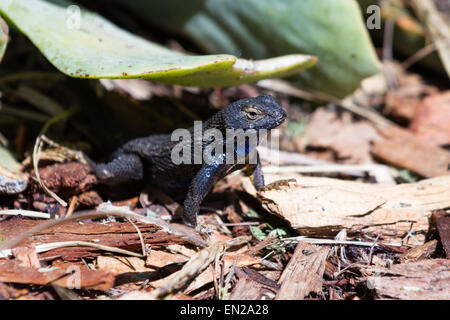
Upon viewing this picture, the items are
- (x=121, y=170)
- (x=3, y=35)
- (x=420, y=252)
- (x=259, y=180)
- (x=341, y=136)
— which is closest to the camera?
(x=420, y=252)

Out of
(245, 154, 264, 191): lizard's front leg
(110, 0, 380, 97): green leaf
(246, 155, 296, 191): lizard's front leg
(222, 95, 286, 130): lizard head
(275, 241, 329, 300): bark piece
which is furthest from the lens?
(110, 0, 380, 97): green leaf

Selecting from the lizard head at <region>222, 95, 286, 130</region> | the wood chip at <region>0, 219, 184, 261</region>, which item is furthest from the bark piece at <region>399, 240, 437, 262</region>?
the wood chip at <region>0, 219, 184, 261</region>

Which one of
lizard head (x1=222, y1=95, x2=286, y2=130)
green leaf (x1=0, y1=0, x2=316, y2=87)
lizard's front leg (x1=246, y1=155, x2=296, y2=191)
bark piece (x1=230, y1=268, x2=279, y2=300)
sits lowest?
bark piece (x1=230, y1=268, x2=279, y2=300)

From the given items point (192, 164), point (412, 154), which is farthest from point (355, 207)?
point (412, 154)

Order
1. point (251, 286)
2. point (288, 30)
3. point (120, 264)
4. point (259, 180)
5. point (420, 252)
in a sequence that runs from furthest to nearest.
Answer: point (288, 30)
point (259, 180)
point (420, 252)
point (120, 264)
point (251, 286)

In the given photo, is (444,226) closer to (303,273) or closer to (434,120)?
(303,273)

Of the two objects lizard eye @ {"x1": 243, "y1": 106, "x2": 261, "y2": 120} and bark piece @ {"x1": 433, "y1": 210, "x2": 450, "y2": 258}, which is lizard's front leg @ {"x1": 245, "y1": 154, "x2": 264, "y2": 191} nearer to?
lizard eye @ {"x1": 243, "y1": 106, "x2": 261, "y2": 120}

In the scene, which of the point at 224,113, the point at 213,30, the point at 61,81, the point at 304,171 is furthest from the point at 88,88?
the point at 304,171
